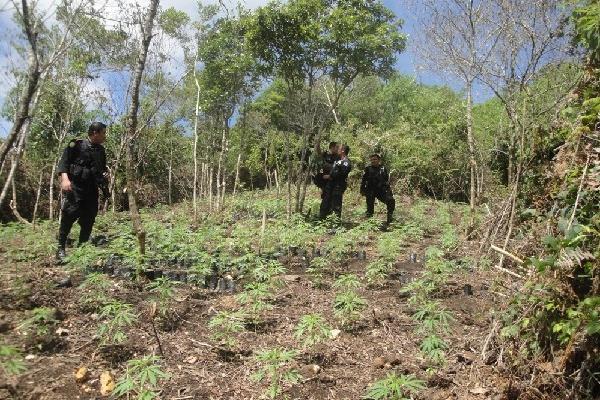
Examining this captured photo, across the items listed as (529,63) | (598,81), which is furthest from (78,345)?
(529,63)

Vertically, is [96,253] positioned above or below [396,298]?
above

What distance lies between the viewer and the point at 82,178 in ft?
18.2

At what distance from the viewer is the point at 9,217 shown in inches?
594

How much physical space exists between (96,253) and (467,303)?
382cm

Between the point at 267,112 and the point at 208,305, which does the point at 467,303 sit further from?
the point at 267,112

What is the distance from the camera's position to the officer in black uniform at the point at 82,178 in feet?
18.0

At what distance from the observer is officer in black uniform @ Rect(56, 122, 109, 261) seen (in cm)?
549

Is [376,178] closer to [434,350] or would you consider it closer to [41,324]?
[434,350]

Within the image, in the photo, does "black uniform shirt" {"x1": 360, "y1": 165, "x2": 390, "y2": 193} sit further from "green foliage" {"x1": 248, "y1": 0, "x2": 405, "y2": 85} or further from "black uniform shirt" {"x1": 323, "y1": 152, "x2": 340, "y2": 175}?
"green foliage" {"x1": 248, "y1": 0, "x2": 405, "y2": 85}

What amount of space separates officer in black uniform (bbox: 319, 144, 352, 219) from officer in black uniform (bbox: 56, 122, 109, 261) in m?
4.60

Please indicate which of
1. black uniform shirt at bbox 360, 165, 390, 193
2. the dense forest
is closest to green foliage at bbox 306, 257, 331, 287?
the dense forest

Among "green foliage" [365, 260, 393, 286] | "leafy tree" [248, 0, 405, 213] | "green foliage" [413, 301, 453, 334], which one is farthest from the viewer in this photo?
"leafy tree" [248, 0, 405, 213]

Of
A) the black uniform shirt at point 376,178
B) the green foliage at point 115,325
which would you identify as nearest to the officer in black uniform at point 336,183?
the black uniform shirt at point 376,178

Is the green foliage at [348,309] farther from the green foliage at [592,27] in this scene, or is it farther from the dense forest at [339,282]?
the green foliage at [592,27]
